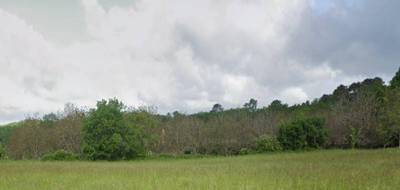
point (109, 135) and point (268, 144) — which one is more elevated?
point (109, 135)

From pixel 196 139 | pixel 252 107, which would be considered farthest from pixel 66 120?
pixel 252 107

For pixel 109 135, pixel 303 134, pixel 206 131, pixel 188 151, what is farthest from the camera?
pixel 206 131

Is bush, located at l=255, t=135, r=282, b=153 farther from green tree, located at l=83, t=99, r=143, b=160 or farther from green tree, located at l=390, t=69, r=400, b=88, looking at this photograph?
green tree, located at l=390, t=69, r=400, b=88

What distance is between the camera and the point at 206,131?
7275 centimetres

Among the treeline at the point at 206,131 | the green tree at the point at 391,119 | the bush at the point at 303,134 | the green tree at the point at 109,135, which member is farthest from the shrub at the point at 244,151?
the green tree at the point at 391,119

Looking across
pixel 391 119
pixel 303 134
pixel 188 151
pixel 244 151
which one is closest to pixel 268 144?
pixel 244 151

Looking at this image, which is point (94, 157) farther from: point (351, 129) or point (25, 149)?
point (351, 129)

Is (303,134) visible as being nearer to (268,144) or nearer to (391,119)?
(268,144)

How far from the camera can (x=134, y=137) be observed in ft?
178

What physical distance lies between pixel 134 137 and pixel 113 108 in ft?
13.4

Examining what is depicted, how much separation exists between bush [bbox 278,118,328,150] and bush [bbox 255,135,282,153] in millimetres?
794

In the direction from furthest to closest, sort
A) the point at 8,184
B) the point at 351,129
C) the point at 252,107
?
1. the point at 252,107
2. the point at 351,129
3. the point at 8,184

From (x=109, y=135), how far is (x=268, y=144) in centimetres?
1971

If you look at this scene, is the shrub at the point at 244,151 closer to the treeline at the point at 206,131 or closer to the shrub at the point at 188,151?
the treeline at the point at 206,131
